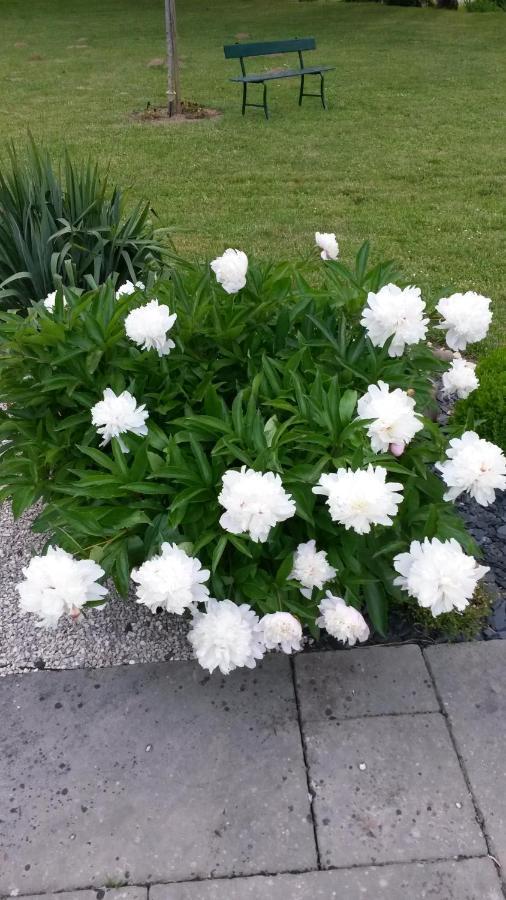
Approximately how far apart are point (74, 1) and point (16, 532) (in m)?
24.1

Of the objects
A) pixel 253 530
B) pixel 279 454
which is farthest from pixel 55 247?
pixel 253 530

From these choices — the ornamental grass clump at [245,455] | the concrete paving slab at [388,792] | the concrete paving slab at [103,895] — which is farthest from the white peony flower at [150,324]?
the concrete paving slab at [103,895]

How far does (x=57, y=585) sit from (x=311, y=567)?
0.70m

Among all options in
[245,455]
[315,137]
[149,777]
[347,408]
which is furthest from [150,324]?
[315,137]

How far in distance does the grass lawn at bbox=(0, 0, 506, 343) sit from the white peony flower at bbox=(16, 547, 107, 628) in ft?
5.44

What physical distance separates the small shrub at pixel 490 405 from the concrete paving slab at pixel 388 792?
4.58 ft

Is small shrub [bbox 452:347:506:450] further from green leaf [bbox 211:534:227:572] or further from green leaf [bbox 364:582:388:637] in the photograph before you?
green leaf [bbox 211:534:227:572]

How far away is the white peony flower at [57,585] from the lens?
6.30 feet

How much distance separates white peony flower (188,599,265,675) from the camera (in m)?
2.05

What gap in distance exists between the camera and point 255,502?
1.87 metres

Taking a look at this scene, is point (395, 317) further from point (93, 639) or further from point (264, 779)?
point (93, 639)

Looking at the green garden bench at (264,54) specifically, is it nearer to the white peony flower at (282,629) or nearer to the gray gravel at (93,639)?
the gray gravel at (93,639)

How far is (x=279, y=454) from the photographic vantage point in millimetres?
2176

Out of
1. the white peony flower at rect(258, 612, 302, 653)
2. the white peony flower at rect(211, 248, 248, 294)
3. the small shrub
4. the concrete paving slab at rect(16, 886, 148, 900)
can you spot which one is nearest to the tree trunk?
the small shrub
